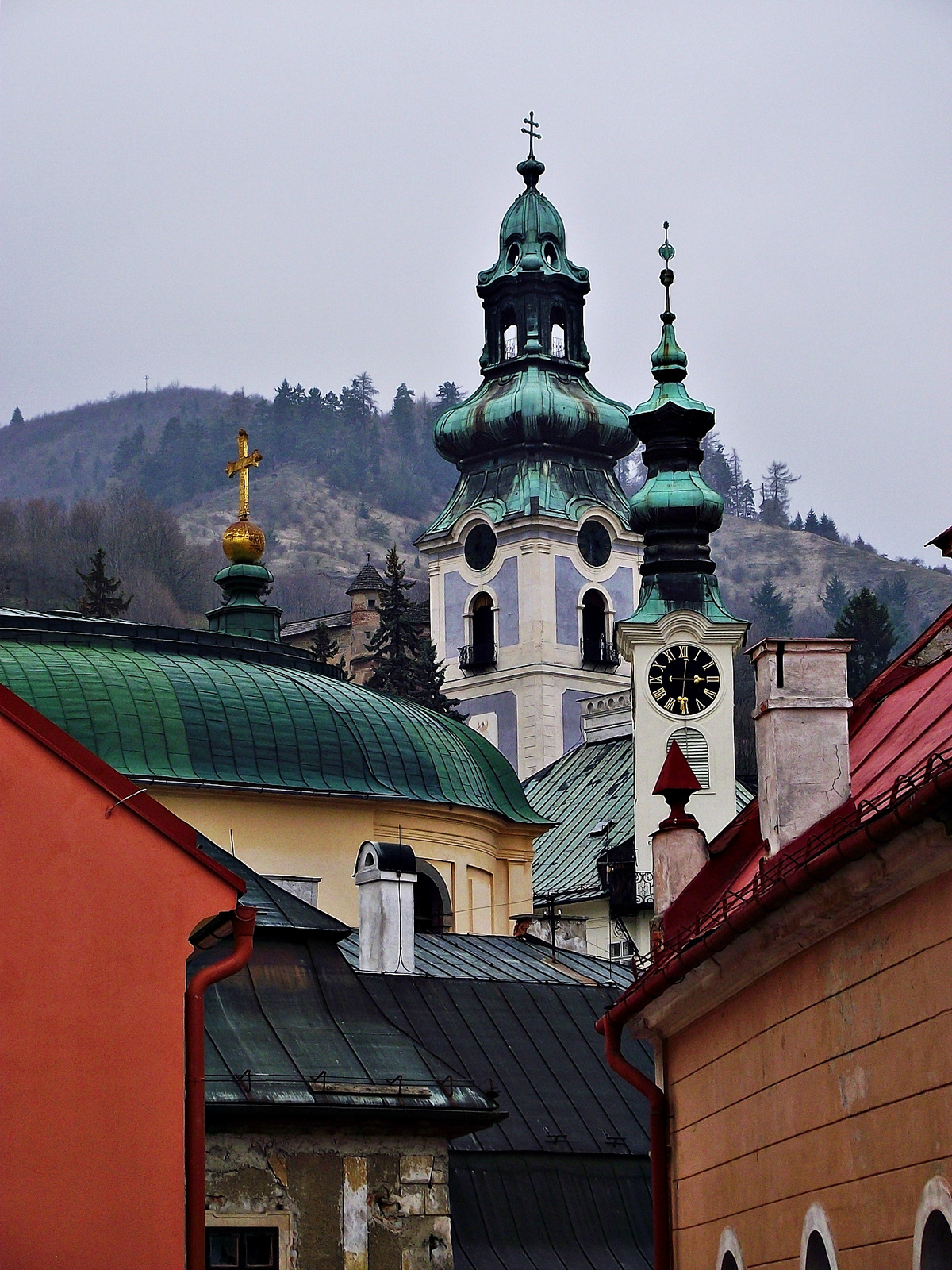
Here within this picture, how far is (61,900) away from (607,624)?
76984mm

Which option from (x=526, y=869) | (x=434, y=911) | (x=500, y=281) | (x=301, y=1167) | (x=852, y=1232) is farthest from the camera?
(x=500, y=281)

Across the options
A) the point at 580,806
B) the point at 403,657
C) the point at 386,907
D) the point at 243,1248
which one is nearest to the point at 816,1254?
the point at 243,1248

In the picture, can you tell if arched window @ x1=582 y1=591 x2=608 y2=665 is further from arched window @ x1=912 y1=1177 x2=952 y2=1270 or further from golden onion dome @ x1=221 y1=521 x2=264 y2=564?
arched window @ x1=912 y1=1177 x2=952 y2=1270

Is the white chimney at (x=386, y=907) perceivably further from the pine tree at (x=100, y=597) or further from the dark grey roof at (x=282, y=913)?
the pine tree at (x=100, y=597)

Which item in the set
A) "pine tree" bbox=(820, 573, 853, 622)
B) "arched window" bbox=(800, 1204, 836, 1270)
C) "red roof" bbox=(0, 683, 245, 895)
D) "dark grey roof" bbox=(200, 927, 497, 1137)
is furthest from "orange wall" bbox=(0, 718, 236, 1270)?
"pine tree" bbox=(820, 573, 853, 622)

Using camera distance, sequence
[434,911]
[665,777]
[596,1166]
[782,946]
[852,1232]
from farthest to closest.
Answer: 1. [434,911]
2. [596,1166]
3. [665,777]
4. [782,946]
5. [852,1232]

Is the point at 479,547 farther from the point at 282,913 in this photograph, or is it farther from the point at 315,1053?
the point at 315,1053

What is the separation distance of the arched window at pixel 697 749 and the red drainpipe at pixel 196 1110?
1722 inches

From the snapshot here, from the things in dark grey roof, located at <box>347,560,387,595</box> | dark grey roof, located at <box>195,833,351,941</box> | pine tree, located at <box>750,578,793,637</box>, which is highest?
pine tree, located at <box>750,578,793,637</box>

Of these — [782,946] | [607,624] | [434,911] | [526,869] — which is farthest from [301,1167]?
[607,624]

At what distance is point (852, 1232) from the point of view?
1487 cm

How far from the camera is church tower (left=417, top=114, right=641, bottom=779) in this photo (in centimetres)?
9375

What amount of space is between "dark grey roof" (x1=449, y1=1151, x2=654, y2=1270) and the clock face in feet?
114

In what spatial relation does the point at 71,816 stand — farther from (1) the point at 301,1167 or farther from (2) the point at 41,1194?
(1) the point at 301,1167
